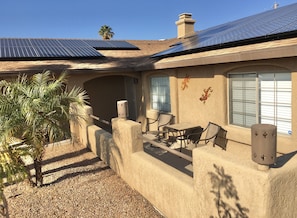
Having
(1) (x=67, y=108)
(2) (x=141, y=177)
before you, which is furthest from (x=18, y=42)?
(2) (x=141, y=177)

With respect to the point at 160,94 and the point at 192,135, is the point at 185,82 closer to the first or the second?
the point at 192,135

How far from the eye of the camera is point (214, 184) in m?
3.82

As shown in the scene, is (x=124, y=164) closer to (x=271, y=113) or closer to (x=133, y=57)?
(x=271, y=113)

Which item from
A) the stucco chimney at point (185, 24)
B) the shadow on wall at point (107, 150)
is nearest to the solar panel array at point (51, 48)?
the stucco chimney at point (185, 24)

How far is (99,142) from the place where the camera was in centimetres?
874

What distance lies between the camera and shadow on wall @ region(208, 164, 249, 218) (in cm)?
352

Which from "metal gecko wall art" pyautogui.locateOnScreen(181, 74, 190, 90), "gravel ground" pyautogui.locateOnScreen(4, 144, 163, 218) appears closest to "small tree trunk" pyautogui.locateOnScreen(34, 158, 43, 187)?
"gravel ground" pyautogui.locateOnScreen(4, 144, 163, 218)

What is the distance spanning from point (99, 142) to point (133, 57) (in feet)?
26.6

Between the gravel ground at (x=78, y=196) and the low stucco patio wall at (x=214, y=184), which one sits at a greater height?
the low stucco patio wall at (x=214, y=184)

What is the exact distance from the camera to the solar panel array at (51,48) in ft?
43.6

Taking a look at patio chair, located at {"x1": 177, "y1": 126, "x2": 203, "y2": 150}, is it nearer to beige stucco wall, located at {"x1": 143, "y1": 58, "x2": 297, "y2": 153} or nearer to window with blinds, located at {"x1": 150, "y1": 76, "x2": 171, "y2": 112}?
beige stucco wall, located at {"x1": 143, "y1": 58, "x2": 297, "y2": 153}

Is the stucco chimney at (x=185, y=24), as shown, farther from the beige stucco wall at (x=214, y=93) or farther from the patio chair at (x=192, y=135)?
the patio chair at (x=192, y=135)

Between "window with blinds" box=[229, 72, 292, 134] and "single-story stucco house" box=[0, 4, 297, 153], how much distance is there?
0.02 metres

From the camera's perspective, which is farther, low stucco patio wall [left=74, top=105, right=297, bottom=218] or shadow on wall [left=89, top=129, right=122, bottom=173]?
shadow on wall [left=89, top=129, right=122, bottom=173]
